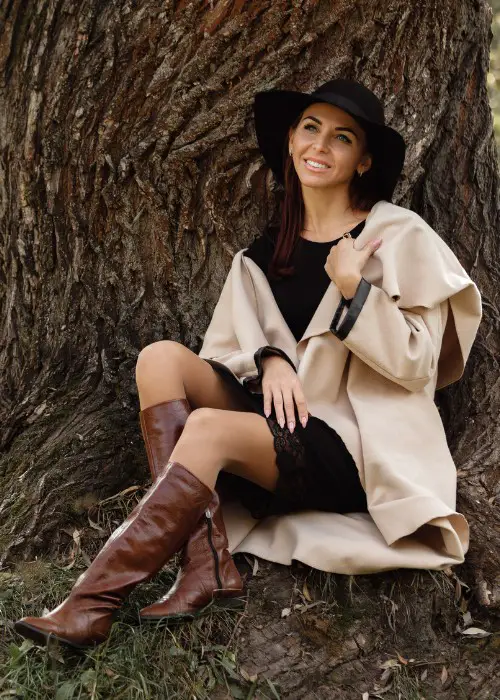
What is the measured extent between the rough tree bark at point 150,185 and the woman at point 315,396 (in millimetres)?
303

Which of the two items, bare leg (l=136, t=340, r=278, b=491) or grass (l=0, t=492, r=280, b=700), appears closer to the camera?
grass (l=0, t=492, r=280, b=700)

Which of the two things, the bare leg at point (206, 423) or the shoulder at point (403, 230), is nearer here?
the bare leg at point (206, 423)

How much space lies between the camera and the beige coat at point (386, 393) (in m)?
2.98

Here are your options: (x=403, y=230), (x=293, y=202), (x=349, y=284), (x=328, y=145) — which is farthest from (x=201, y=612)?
(x=328, y=145)

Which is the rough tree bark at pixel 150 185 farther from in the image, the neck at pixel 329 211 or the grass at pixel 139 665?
the grass at pixel 139 665

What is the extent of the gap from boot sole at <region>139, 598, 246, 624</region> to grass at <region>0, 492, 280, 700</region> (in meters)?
0.02

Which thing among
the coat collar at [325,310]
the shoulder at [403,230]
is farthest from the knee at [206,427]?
the shoulder at [403,230]

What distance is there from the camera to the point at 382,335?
3.04 meters

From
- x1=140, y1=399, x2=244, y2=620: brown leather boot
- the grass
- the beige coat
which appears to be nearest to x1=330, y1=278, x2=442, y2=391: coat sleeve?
the beige coat

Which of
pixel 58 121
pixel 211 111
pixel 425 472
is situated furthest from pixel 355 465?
pixel 58 121

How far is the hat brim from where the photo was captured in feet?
10.9

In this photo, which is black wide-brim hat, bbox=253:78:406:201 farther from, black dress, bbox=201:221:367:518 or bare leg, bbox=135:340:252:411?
bare leg, bbox=135:340:252:411

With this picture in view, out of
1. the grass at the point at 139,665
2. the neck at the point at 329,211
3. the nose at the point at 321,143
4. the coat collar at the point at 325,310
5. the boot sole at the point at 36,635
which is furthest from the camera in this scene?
the neck at the point at 329,211

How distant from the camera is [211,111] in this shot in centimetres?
364
